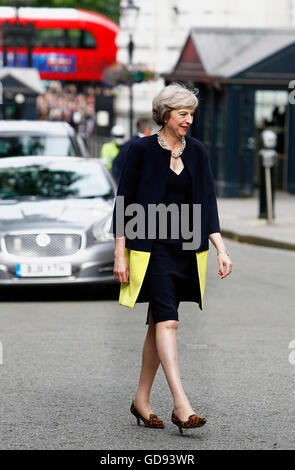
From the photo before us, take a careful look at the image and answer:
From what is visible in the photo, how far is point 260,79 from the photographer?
24.9 meters

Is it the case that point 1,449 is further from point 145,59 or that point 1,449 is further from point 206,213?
point 145,59

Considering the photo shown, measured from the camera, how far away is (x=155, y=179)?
5.78 m

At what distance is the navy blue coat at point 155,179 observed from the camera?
579 centimetres

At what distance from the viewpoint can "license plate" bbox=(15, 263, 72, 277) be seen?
10797 millimetres

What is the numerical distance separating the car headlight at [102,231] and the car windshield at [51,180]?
87cm

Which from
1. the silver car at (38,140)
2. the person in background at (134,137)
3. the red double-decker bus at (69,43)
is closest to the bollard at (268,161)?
the person in background at (134,137)

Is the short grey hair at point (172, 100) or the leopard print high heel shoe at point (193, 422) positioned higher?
the short grey hair at point (172, 100)

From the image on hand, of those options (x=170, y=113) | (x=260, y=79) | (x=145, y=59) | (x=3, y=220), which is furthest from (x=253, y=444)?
(x=145, y=59)

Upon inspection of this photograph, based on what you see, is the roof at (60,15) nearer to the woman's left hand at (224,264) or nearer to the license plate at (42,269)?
the license plate at (42,269)

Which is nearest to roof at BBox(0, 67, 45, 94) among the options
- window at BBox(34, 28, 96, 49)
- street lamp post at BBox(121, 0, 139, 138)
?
street lamp post at BBox(121, 0, 139, 138)

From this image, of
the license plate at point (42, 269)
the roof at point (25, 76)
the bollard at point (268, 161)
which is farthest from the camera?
the roof at point (25, 76)

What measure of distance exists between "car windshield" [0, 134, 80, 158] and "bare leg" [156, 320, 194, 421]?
8.81 meters

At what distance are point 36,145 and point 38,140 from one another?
0.22ft

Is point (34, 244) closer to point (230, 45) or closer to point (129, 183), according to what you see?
point (129, 183)
